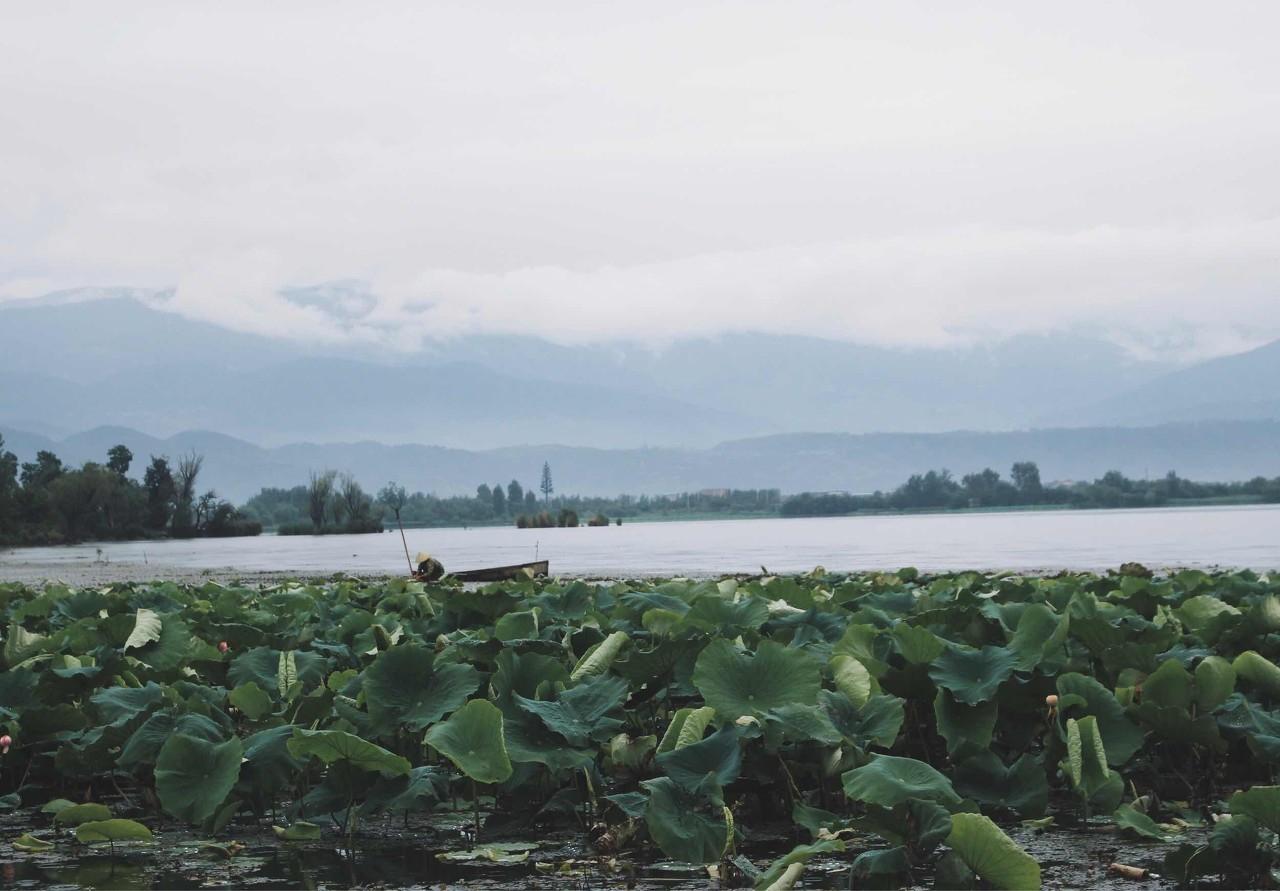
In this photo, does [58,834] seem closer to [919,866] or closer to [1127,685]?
[919,866]

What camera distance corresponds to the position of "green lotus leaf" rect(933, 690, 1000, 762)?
13.8 feet

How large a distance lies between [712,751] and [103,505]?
327ft

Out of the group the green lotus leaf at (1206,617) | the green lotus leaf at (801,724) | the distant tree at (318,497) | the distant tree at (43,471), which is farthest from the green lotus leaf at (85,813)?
the distant tree at (318,497)

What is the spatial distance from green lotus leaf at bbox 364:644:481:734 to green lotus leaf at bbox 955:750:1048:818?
1.70 m

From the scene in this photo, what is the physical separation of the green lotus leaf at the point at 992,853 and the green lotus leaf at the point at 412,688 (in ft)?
5.86

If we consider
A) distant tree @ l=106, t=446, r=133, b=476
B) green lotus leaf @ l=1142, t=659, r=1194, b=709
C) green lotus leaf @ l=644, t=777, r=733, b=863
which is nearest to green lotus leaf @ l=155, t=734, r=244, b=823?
green lotus leaf @ l=644, t=777, r=733, b=863

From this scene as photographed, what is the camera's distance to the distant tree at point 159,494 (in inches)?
4055

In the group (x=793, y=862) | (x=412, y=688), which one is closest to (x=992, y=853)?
(x=793, y=862)

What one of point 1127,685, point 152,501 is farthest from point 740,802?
point 152,501

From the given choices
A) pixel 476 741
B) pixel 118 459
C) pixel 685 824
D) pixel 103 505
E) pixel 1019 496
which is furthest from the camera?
pixel 1019 496

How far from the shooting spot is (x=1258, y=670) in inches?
183

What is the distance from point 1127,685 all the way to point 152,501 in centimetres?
10791

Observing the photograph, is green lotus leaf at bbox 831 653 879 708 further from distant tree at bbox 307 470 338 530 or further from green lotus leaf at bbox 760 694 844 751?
distant tree at bbox 307 470 338 530

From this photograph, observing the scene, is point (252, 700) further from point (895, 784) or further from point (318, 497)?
point (318, 497)
